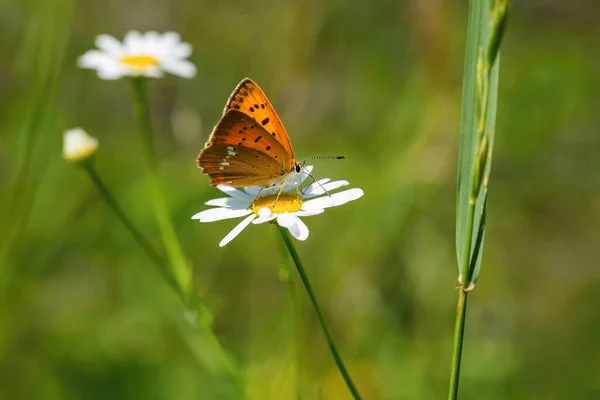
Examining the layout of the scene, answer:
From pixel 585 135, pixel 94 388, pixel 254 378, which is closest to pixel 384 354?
pixel 254 378

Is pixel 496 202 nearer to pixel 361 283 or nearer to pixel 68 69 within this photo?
pixel 361 283

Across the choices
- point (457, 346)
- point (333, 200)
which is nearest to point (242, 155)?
point (333, 200)

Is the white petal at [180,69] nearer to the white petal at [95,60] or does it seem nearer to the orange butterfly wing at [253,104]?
the white petal at [95,60]

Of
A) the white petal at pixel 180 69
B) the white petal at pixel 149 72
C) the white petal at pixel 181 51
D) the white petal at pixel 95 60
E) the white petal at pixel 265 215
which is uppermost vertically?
the white petal at pixel 181 51

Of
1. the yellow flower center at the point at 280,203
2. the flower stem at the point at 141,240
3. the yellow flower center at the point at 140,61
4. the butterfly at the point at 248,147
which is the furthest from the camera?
the yellow flower center at the point at 140,61

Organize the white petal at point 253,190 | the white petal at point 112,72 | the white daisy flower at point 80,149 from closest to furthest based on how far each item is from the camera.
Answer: the white petal at point 253,190 < the white daisy flower at point 80,149 < the white petal at point 112,72

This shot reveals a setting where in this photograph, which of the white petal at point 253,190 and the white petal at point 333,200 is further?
the white petal at point 253,190

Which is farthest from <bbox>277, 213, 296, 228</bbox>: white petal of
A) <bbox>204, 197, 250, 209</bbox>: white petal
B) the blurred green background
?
the blurred green background

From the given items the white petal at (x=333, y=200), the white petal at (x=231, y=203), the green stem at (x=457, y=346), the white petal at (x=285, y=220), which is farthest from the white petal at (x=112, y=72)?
the green stem at (x=457, y=346)
